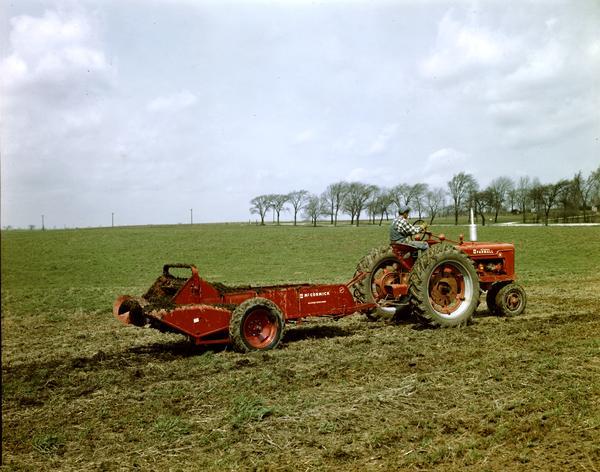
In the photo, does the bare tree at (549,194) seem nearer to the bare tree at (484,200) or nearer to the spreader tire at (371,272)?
the bare tree at (484,200)

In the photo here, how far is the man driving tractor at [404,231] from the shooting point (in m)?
8.75

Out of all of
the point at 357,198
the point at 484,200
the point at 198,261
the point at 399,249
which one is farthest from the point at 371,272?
the point at 357,198

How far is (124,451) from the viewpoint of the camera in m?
4.07

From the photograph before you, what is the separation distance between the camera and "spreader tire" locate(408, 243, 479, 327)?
8359mm

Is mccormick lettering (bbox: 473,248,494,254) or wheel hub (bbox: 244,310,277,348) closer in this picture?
wheel hub (bbox: 244,310,277,348)

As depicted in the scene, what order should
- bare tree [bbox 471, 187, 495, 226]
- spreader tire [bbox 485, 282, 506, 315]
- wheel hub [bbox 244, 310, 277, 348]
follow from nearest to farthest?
wheel hub [bbox 244, 310, 277, 348], spreader tire [bbox 485, 282, 506, 315], bare tree [bbox 471, 187, 495, 226]

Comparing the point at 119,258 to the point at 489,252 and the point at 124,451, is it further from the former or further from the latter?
the point at 124,451

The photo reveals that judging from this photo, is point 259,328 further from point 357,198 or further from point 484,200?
point 357,198

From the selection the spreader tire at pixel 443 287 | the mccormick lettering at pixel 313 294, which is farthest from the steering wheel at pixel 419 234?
the mccormick lettering at pixel 313 294

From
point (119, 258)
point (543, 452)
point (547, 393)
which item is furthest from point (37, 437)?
point (119, 258)

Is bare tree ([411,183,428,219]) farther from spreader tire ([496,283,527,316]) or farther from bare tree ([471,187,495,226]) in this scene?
spreader tire ([496,283,527,316])

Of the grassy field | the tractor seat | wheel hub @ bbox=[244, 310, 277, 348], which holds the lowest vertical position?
the grassy field

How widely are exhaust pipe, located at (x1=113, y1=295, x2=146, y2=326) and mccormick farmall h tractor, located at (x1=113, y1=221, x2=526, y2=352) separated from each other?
1 centimetres

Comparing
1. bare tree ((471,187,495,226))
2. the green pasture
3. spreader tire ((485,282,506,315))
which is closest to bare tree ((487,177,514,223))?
bare tree ((471,187,495,226))
